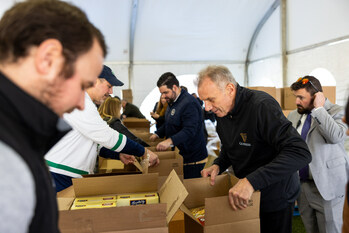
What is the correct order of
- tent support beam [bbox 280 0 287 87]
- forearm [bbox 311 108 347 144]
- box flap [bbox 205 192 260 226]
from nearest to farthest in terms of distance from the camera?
1. box flap [bbox 205 192 260 226]
2. forearm [bbox 311 108 347 144]
3. tent support beam [bbox 280 0 287 87]

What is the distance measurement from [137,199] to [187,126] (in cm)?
146

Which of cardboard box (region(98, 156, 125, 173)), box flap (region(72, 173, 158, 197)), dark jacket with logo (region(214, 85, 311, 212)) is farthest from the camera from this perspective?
cardboard box (region(98, 156, 125, 173))

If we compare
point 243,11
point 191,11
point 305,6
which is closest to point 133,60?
point 191,11

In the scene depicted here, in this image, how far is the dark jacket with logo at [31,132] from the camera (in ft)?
1.34

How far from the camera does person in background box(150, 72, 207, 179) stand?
269cm

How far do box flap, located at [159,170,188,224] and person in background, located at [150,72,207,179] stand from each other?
4.32 ft

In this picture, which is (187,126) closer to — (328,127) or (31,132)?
(328,127)

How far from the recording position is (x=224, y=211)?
3.72ft

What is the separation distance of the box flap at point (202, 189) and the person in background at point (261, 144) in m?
0.04

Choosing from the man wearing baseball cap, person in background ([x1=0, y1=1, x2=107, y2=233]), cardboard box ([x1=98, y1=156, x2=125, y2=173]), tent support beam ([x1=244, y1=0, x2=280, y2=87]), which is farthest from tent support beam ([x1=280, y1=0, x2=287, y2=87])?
person in background ([x1=0, y1=1, x2=107, y2=233])

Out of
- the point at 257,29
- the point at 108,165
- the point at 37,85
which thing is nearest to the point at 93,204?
the point at 37,85

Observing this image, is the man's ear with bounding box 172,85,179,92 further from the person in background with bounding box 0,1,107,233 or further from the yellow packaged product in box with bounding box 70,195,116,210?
the person in background with bounding box 0,1,107,233

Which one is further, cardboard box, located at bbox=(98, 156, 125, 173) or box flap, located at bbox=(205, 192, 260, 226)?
cardboard box, located at bbox=(98, 156, 125, 173)

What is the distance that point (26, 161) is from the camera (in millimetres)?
→ 403
